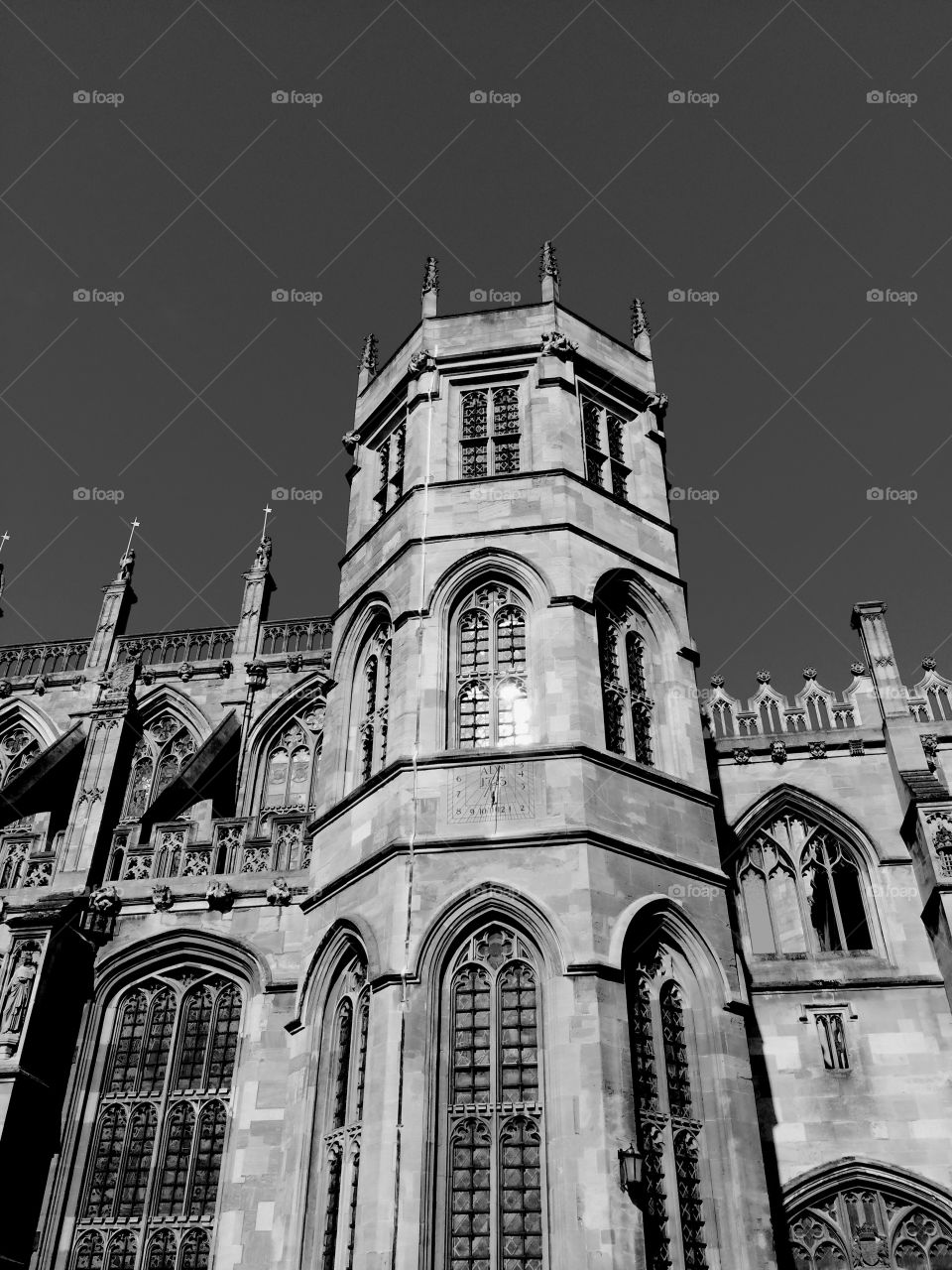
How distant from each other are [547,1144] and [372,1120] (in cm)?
194

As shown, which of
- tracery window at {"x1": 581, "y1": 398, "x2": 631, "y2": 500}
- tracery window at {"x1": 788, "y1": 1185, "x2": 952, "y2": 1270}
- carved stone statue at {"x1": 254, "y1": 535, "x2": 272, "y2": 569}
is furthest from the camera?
carved stone statue at {"x1": 254, "y1": 535, "x2": 272, "y2": 569}

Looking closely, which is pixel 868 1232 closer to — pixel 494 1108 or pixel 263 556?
pixel 494 1108

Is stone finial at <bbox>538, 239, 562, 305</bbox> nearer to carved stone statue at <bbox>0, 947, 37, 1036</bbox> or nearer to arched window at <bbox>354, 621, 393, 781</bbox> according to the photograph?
arched window at <bbox>354, 621, 393, 781</bbox>

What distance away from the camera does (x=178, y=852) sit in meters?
17.6

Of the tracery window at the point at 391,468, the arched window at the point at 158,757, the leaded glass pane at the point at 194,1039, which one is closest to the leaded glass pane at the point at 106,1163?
the leaded glass pane at the point at 194,1039

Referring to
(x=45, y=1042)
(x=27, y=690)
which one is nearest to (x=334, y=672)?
(x=45, y=1042)

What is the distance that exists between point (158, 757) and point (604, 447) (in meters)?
11.8

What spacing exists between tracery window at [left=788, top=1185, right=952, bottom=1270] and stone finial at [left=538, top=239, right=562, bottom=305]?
15193 mm

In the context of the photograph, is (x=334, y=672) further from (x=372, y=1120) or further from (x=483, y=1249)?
(x=483, y=1249)

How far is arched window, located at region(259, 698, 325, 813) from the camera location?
897 inches

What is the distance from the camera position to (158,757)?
24125 mm

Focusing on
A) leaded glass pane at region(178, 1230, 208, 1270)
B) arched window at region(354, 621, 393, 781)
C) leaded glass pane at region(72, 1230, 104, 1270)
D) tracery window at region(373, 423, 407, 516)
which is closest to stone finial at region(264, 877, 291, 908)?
arched window at region(354, 621, 393, 781)

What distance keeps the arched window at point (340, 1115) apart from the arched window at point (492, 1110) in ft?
3.98

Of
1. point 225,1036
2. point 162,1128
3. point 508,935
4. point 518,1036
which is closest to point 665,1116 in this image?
point 518,1036
